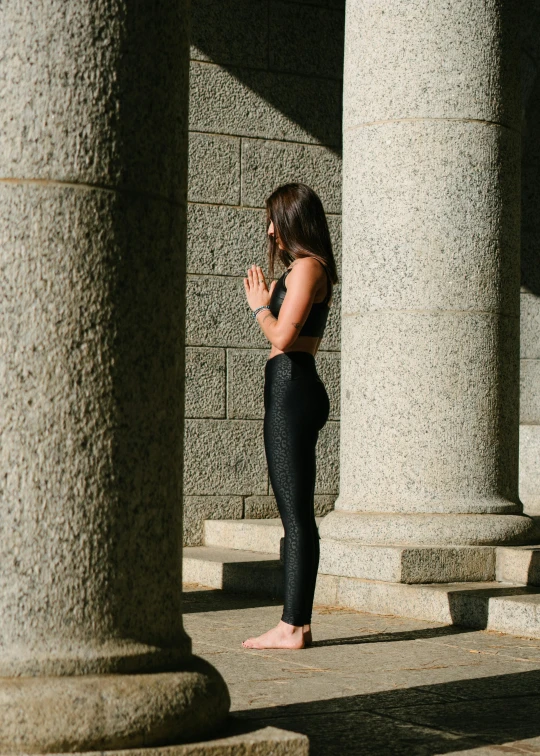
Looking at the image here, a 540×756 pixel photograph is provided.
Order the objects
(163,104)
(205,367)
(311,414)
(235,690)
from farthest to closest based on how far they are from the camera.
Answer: (205,367) < (311,414) < (235,690) < (163,104)

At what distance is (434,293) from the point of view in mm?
6898

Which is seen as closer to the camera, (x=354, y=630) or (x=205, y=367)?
(x=354, y=630)

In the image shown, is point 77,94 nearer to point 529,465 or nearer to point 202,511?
point 202,511

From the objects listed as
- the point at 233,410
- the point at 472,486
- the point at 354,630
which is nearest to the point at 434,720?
the point at 354,630

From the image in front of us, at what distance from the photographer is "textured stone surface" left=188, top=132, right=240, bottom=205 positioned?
372 inches

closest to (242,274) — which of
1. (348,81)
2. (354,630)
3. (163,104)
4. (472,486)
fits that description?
(348,81)

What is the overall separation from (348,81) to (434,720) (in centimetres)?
422

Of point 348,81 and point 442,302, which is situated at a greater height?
point 348,81

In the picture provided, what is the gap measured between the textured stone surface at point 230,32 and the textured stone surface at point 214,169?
60 cm

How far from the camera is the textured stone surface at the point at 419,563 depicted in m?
6.72

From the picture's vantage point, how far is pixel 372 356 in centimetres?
704

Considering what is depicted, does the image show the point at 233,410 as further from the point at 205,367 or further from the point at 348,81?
the point at 348,81

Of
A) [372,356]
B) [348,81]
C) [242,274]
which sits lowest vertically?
[372,356]

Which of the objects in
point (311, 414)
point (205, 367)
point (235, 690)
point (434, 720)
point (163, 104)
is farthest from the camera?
point (205, 367)
